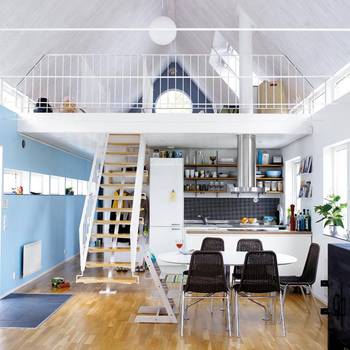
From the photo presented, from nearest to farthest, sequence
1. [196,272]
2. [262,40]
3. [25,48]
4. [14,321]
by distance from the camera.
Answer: [196,272], [14,321], [25,48], [262,40]

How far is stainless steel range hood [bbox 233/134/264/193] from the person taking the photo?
23.8ft

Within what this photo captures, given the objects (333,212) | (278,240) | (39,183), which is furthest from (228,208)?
(333,212)

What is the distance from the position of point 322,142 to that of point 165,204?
3183 mm

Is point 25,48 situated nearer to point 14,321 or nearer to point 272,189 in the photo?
point 14,321

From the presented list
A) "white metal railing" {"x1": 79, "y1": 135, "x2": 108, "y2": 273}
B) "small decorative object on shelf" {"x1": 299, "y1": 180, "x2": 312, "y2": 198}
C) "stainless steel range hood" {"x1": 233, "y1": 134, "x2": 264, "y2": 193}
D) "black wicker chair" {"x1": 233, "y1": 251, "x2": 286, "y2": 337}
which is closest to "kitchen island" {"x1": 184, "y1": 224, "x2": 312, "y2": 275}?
"small decorative object on shelf" {"x1": 299, "y1": 180, "x2": 312, "y2": 198}

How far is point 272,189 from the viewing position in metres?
8.90

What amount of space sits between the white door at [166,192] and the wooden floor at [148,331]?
7.94ft

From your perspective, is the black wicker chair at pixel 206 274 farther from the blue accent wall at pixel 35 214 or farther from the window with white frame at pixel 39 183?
the window with white frame at pixel 39 183

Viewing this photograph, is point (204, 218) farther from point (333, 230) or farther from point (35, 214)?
point (333, 230)

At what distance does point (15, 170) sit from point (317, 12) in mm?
4742

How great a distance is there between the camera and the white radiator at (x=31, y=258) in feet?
22.1

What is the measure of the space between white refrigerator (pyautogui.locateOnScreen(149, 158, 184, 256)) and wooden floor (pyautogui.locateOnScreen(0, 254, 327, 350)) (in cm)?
226

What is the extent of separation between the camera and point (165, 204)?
26.7ft

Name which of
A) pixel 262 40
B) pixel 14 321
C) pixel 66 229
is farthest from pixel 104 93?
pixel 14 321
